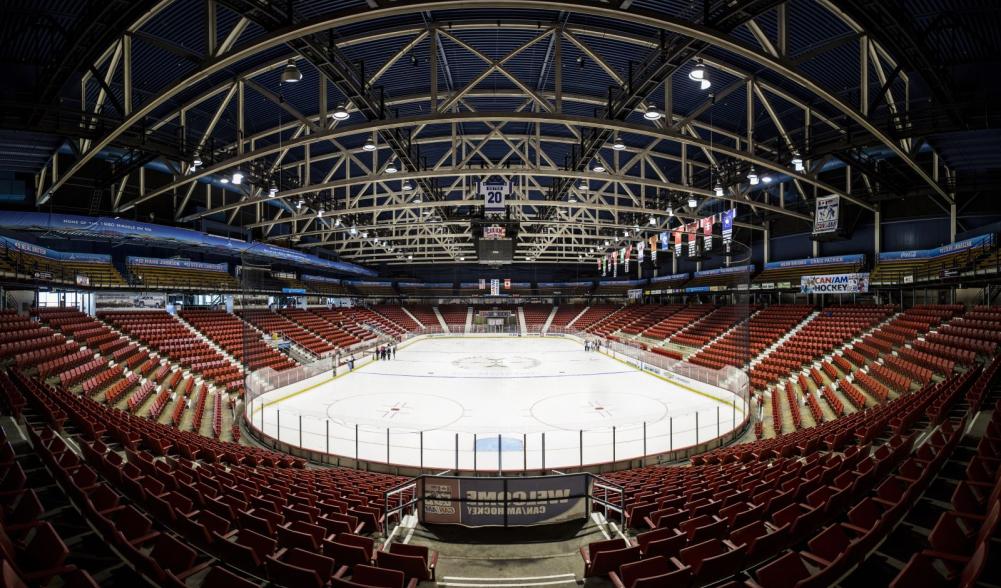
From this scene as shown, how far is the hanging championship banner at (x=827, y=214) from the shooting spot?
56.0 feet

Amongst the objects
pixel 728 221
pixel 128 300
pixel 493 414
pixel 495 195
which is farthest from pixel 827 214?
pixel 128 300

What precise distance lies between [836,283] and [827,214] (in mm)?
8455

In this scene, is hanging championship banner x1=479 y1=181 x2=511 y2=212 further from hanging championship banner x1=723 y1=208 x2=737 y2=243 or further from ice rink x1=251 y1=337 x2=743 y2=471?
hanging championship banner x1=723 y1=208 x2=737 y2=243

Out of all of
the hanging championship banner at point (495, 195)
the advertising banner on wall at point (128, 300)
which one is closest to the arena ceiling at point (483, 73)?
the hanging championship banner at point (495, 195)

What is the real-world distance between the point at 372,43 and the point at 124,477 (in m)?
10.0

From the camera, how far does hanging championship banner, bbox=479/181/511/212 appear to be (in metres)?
14.6

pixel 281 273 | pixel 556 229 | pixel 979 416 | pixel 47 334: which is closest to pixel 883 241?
pixel 556 229

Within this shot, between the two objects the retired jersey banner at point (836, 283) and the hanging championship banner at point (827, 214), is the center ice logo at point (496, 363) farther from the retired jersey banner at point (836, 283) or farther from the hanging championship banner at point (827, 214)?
the retired jersey banner at point (836, 283)

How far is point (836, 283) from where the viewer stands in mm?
23266

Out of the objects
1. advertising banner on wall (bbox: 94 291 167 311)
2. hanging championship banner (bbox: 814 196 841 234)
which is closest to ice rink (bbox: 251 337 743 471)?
hanging championship banner (bbox: 814 196 841 234)

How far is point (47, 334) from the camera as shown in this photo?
52.4 feet

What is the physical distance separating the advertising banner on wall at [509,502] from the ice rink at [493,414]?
255 centimetres

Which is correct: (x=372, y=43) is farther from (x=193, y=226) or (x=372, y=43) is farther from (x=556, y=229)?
(x=556, y=229)

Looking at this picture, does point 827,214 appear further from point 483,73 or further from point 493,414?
point 483,73
